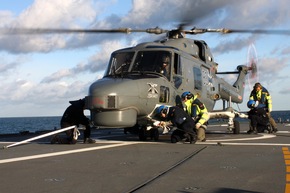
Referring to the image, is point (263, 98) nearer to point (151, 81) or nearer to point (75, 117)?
point (151, 81)

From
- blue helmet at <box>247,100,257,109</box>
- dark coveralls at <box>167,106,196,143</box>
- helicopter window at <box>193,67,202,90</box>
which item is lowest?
dark coveralls at <box>167,106,196,143</box>

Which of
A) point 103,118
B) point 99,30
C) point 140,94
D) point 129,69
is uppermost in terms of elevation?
point 99,30

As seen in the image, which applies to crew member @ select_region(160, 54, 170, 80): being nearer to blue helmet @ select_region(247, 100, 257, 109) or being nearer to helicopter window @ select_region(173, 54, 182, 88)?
helicopter window @ select_region(173, 54, 182, 88)

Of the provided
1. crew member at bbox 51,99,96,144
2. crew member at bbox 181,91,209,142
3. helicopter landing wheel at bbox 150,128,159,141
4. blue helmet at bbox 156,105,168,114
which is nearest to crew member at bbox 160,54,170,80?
crew member at bbox 181,91,209,142

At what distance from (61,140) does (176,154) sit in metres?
4.99

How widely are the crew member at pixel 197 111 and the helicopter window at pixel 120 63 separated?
2.15m

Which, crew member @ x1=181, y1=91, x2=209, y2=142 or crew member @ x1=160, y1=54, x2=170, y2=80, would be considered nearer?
crew member @ x1=181, y1=91, x2=209, y2=142

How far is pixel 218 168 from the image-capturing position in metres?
7.36

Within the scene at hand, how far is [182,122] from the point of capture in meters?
12.5

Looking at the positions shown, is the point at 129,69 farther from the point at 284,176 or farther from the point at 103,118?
the point at 284,176

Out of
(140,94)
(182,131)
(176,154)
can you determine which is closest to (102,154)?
(176,154)

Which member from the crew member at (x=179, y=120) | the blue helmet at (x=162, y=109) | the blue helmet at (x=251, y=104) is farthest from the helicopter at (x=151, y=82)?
the blue helmet at (x=251, y=104)

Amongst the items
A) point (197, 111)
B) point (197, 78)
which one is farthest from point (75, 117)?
point (197, 78)

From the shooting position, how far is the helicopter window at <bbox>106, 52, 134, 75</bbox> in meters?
13.5
